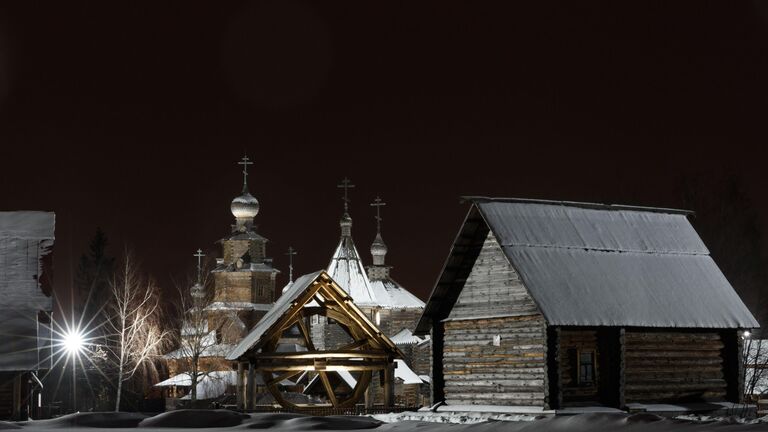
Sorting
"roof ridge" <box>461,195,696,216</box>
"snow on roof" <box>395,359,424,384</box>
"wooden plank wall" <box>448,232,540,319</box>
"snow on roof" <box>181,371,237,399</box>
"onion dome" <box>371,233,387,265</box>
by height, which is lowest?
"snow on roof" <box>181,371,237,399</box>

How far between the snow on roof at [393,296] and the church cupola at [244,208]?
37.7 feet

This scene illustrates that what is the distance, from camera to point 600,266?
126 ft

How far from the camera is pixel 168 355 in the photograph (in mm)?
91250

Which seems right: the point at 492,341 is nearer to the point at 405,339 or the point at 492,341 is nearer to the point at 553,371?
the point at 553,371

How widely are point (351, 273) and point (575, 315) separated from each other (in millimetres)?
56228

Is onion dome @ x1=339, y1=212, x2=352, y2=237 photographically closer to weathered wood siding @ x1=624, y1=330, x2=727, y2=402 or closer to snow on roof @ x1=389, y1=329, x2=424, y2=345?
snow on roof @ x1=389, y1=329, x2=424, y2=345

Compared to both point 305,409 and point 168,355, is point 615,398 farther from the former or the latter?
point 168,355

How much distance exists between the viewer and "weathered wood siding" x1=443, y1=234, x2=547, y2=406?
36.5 meters

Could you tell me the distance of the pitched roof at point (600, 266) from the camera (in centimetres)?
3672

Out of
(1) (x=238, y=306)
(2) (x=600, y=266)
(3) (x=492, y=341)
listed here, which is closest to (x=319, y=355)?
(3) (x=492, y=341)

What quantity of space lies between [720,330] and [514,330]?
7.36 metres

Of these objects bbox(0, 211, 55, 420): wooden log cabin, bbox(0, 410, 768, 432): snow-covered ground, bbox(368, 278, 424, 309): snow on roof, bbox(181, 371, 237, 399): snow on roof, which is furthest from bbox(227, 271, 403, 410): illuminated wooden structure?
bbox(368, 278, 424, 309): snow on roof

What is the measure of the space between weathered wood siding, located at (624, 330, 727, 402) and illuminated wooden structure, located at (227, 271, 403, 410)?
29.2 feet

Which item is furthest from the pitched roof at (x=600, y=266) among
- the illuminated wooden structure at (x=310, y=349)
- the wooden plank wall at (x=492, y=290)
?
the illuminated wooden structure at (x=310, y=349)
